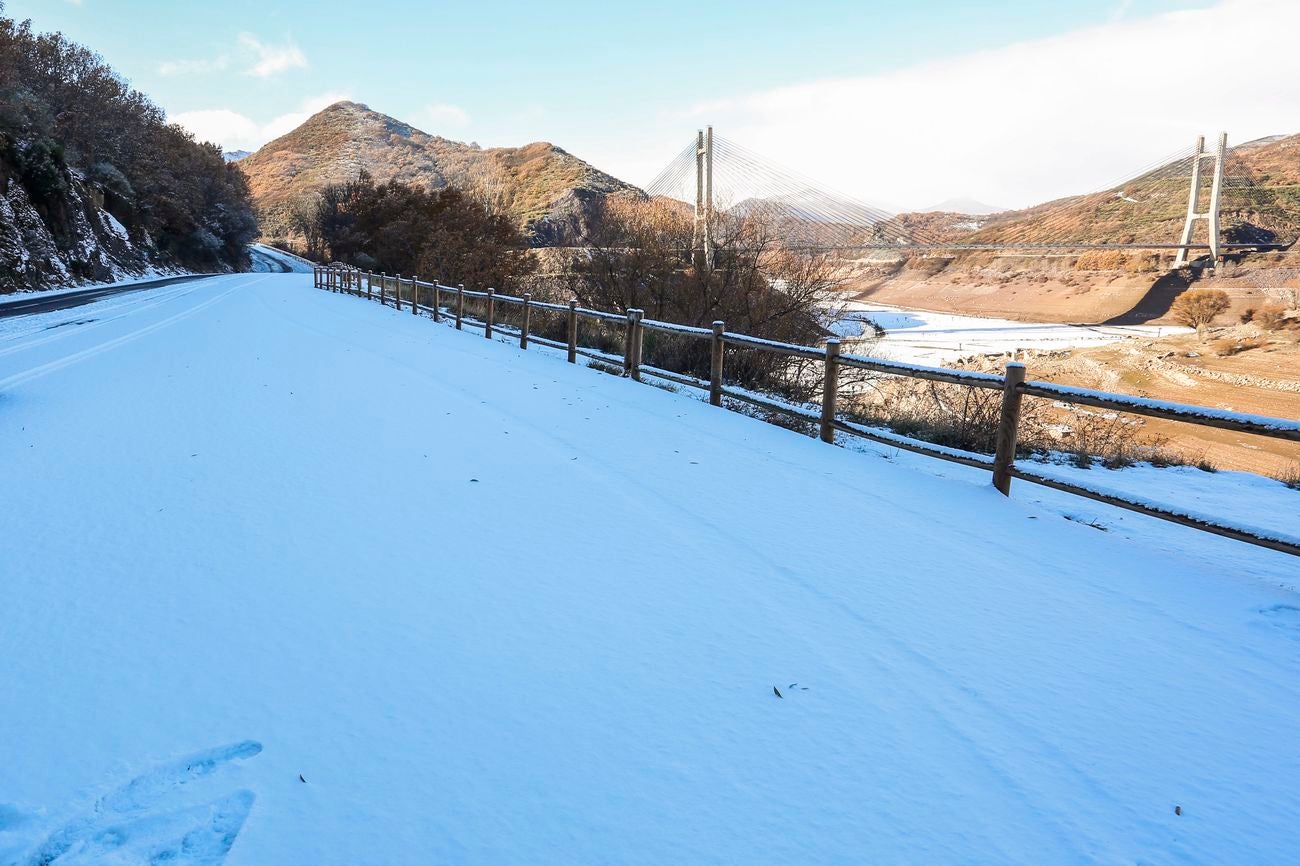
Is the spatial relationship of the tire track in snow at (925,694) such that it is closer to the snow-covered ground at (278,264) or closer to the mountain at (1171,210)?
the mountain at (1171,210)

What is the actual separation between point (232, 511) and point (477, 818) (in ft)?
10.3

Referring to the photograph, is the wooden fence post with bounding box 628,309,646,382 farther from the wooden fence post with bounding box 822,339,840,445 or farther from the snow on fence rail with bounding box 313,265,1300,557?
the wooden fence post with bounding box 822,339,840,445

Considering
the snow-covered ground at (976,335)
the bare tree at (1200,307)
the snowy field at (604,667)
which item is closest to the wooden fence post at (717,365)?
the snowy field at (604,667)

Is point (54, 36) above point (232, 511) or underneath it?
above

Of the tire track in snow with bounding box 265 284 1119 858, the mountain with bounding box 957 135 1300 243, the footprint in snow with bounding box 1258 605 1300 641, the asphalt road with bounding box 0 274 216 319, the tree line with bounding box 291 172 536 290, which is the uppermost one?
the mountain with bounding box 957 135 1300 243

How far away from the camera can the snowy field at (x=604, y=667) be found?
2.03m

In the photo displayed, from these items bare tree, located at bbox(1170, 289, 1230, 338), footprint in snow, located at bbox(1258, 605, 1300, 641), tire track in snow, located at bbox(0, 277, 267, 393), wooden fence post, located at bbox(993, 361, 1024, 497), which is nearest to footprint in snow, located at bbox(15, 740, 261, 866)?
footprint in snow, located at bbox(1258, 605, 1300, 641)

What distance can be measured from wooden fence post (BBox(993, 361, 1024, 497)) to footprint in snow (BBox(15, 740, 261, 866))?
5548mm

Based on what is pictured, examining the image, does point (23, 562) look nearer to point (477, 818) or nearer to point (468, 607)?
point (468, 607)

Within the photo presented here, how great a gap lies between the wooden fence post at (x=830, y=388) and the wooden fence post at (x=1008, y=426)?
6.05 feet

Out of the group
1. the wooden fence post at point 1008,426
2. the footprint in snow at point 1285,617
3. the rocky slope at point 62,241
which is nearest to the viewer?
the footprint in snow at point 1285,617

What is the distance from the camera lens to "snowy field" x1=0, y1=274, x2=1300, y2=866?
80.0 inches

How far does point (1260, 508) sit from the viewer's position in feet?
21.2

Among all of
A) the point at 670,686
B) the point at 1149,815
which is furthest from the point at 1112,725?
the point at 670,686
